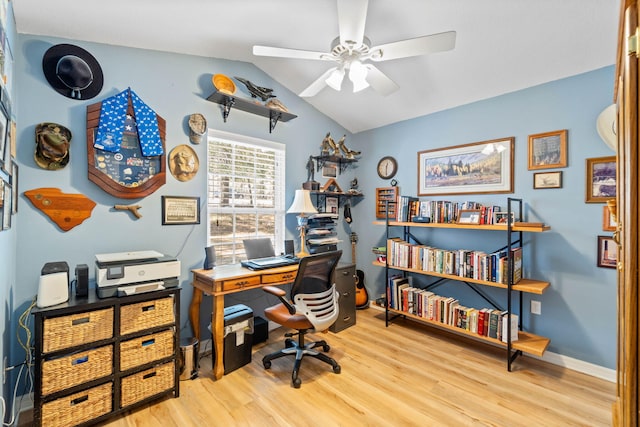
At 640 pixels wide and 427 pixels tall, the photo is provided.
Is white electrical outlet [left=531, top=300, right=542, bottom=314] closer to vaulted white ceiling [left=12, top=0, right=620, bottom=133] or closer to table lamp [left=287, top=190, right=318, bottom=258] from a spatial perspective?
vaulted white ceiling [left=12, top=0, right=620, bottom=133]

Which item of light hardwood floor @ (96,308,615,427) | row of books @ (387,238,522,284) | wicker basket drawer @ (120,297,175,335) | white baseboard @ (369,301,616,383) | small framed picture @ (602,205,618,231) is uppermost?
small framed picture @ (602,205,618,231)

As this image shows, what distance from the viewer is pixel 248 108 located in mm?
2918

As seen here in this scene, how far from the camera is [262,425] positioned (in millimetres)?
1789

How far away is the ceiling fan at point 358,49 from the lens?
62.2 inches

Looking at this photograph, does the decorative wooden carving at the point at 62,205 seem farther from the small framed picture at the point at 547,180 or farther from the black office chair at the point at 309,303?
the small framed picture at the point at 547,180

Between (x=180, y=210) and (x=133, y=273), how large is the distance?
0.77 metres

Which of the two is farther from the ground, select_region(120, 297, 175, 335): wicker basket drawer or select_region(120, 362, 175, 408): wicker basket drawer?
select_region(120, 297, 175, 335): wicker basket drawer

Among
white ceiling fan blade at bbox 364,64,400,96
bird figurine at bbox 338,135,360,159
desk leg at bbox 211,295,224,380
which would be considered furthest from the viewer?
bird figurine at bbox 338,135,360,159

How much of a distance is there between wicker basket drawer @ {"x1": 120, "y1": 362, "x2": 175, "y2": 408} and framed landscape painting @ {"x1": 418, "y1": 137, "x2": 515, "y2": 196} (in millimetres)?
2949

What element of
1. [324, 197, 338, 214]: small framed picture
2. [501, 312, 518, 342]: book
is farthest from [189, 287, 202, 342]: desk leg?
[501, 312, 518, 342]: book

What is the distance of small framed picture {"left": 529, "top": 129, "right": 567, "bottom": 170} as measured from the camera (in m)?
2.46

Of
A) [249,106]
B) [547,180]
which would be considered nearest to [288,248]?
[249,106]

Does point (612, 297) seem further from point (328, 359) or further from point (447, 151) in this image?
point (328, 359)

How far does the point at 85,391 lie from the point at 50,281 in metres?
0.67
